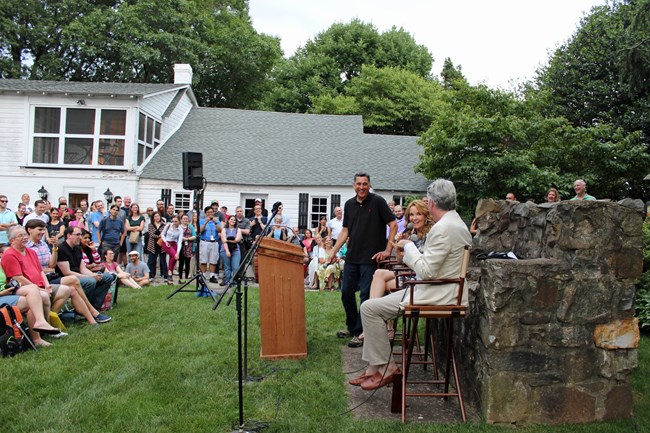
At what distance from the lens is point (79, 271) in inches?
328

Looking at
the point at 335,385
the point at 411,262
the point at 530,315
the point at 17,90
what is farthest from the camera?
the point at 17,90

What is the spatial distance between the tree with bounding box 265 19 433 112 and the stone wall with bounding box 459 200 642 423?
30726 millimetres

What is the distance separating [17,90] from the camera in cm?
1898

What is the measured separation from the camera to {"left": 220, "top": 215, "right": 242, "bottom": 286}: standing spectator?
1228 cm

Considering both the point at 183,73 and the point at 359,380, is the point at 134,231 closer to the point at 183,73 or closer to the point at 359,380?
the point at 359,380

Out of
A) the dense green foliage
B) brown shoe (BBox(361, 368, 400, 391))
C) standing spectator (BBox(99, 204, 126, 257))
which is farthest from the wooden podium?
the dense green foliage

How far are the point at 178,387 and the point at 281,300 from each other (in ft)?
4.57

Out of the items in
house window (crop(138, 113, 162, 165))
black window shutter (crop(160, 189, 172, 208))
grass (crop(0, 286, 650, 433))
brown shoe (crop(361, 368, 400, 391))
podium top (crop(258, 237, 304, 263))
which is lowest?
grass (crop(0, 286, 650, 433))

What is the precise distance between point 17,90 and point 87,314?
14.6 meters

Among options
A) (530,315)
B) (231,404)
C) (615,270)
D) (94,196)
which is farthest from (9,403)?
(94,196)

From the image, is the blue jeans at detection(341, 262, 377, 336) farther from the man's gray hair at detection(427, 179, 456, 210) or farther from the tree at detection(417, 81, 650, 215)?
the tree at detection(417, 81, 650, 215)

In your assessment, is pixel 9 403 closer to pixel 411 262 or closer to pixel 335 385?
pixel 335 385

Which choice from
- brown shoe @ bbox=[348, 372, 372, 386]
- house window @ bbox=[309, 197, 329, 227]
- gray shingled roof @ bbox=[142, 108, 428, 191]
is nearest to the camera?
brown shoe @ bbox=[348, 372, 372, 386]

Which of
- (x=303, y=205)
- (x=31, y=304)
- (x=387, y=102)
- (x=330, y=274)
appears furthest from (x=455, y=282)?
(x=387, y=102)
